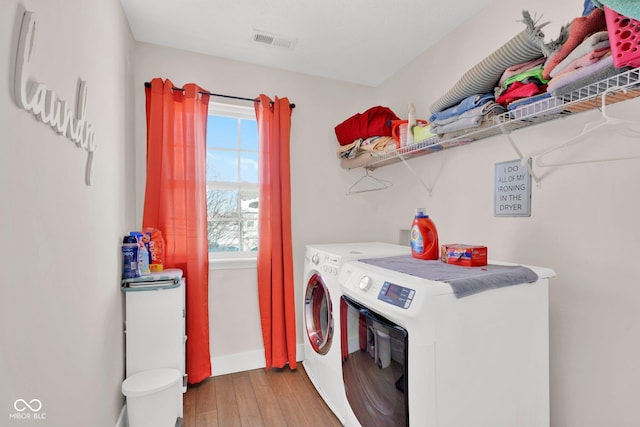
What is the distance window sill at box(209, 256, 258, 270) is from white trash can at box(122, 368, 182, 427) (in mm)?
873

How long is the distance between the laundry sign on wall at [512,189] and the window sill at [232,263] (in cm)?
180

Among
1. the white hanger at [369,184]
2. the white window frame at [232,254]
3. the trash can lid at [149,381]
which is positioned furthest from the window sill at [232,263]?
the white hanger at [369,184]

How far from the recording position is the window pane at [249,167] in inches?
102

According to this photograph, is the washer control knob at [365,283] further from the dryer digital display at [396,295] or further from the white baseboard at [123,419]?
the white baseboard at [123,419]

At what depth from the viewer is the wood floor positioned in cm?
179

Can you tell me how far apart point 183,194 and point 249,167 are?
629 millimetres

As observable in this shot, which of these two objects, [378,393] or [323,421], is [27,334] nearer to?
[378,393]

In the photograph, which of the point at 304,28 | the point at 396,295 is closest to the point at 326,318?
the point at 396,295

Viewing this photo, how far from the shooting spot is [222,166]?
2.53 metres

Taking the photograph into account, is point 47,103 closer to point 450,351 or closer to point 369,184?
point 450,351

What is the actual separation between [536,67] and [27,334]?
1.89 metres

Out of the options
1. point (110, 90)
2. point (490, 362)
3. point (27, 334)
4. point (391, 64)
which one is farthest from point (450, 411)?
point (391, 64)

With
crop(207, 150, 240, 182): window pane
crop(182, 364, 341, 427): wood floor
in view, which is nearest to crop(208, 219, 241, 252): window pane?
crop(207, 150, 240, 182): window pane

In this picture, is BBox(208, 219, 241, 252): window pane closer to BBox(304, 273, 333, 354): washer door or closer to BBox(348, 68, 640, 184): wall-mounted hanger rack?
BBox(304, 273, 333, 354): washer door
